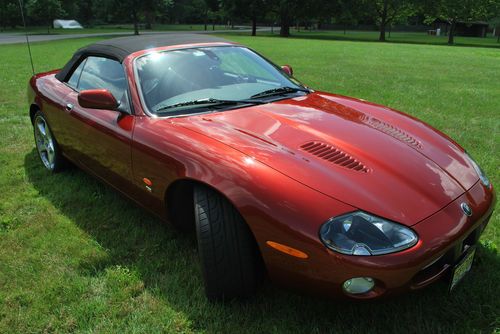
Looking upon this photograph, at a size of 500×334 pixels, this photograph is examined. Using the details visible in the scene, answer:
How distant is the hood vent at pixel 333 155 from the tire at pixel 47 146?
2.70 meters

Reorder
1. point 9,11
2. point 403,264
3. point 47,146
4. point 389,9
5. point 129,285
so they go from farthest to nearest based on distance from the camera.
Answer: point 389,9 → point 9,11 → point 47,146 → point 129,285 → point 403,264

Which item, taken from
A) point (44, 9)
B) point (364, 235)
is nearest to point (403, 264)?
point (364, 235)

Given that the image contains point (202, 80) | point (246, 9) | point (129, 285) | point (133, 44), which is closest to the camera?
point (129, 285)

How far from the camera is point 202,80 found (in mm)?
3039

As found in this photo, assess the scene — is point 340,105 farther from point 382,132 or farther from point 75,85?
point 75,85

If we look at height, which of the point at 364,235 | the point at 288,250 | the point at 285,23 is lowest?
the point at 285,23

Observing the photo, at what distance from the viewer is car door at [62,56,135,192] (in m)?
2.91

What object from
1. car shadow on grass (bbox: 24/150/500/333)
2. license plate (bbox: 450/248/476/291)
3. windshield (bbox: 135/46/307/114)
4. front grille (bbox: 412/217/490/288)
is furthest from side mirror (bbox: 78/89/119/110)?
license plate (bbox: 450/248/476/291)

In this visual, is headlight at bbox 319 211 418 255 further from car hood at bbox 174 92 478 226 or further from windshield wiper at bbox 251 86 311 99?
windshield wiper at bbox 251 86 311 99

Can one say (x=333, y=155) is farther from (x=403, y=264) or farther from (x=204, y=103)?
(x=204, y=103)

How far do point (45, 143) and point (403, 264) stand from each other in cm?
370

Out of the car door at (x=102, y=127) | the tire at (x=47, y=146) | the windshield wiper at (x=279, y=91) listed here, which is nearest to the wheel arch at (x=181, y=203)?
the car door at (x=102, y=127)

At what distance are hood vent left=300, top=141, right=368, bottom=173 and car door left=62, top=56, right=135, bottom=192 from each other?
3.87 feet

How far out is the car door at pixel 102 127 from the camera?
291 centimetres
